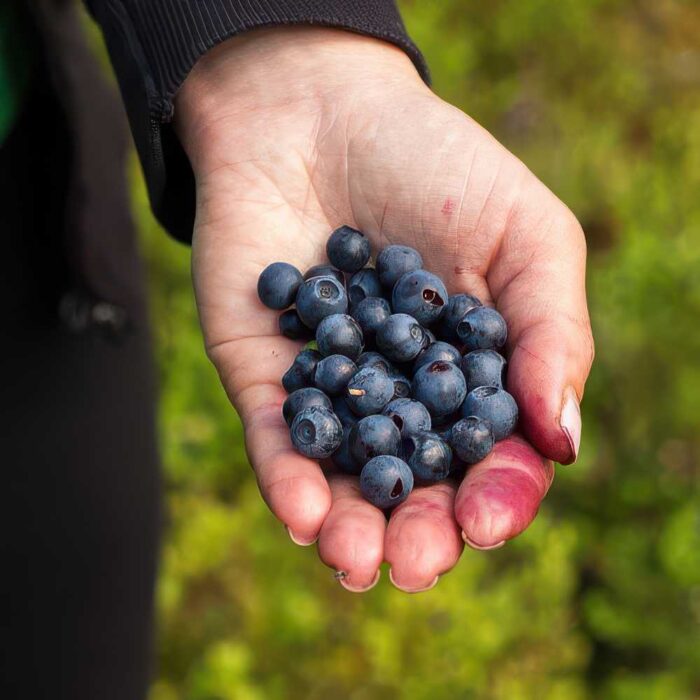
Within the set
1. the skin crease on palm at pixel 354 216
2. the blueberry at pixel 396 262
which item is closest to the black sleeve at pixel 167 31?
the skin crease on palm at pixel 354 216

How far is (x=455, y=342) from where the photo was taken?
65.3 inches

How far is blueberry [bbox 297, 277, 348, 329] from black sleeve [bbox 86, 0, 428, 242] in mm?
379

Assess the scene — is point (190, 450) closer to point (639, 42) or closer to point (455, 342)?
point (455, 342)

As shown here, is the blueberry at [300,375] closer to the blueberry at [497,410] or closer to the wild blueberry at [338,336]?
the wild blueberry at [338,336]

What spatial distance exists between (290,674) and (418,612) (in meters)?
0.43

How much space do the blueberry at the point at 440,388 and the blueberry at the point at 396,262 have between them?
0.70 ft

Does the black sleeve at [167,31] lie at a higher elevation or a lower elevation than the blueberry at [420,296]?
higher

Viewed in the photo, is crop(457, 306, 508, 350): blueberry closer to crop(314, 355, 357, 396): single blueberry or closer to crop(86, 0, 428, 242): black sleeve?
crop(314, 355, 357, 396): single blueberry

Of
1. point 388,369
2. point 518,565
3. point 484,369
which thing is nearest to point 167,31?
point 388,369

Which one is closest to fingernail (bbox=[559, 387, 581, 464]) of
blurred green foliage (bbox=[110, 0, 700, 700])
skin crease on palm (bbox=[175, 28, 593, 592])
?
skin crease on palm (bbox=[175, 28, 593, 592])

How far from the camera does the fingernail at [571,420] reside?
137 cm

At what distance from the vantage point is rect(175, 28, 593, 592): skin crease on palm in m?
1.42

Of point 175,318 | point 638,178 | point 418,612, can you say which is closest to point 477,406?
point 418,612

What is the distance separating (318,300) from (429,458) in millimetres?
389
